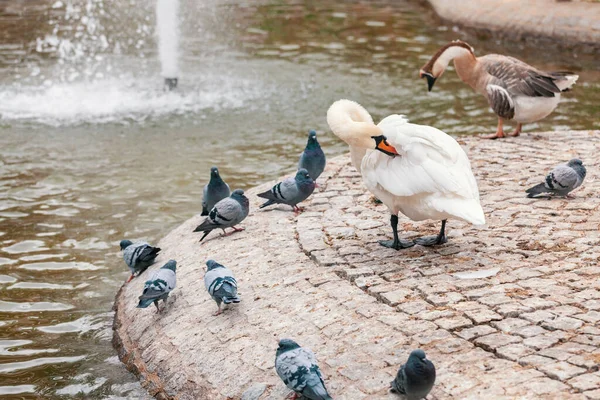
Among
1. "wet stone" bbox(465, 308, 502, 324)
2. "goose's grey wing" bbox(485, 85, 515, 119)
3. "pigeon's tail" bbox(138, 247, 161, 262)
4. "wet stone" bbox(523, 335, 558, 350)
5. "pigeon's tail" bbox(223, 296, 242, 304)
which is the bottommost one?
"pigeon's tail" bbox(138, 247, 161, 262)

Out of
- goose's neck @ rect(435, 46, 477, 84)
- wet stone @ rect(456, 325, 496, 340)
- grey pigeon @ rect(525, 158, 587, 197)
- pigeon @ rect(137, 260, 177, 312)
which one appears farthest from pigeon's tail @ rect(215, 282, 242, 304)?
goose's neck @ rect(435, 46, 477, 84)

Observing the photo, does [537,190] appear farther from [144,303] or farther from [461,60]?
[144,303]

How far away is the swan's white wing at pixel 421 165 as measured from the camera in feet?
21.9

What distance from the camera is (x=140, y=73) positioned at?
17.2 meters

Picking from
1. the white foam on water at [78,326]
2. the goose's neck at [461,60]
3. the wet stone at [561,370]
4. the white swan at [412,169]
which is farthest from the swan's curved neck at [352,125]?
the goose's neck at [461,60]

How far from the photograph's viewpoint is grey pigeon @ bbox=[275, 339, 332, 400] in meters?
5.16

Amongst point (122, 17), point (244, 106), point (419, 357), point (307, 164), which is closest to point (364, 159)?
point (307, 164)

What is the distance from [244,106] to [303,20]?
8864mm

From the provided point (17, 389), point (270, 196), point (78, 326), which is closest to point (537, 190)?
point (270, 196)

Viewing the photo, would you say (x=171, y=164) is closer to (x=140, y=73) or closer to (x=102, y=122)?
(x=102, y=122)

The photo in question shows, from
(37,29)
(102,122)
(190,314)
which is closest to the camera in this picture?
(190,314)

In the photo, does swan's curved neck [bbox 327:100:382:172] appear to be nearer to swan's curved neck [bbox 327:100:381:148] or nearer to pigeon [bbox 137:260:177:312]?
swan's curved neck [bbox 327:100:381:148]

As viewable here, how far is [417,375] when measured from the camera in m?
4.84

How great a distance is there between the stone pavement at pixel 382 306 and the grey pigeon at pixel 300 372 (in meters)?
0.27
